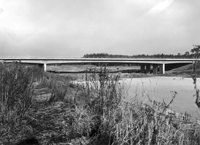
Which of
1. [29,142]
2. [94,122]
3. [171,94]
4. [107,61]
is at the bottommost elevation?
[171,94]

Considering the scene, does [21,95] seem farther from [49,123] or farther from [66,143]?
[66,143]

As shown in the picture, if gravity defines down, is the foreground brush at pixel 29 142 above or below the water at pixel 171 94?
above

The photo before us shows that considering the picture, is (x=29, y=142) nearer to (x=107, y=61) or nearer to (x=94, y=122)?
(x=94, y=122)

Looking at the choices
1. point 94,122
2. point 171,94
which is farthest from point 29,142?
point 171,94

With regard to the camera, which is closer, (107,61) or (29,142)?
(29,142)

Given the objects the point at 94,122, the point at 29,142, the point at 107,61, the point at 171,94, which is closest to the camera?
the point at 29,142

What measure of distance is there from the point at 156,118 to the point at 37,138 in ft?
6.65

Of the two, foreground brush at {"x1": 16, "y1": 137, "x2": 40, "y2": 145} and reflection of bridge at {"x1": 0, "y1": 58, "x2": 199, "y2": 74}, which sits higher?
reflection of bridge at {"x1": 0, "y1": 58, "x2": 199, "y2": 74}

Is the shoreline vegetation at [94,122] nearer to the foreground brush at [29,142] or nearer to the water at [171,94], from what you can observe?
the foreground brush at [29,142]

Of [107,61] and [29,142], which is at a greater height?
[107,61]

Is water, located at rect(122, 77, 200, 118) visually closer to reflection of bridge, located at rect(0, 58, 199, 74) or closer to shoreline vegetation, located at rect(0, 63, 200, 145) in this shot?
shoreline vegetation, located at rect(0, 63, 200, 145)

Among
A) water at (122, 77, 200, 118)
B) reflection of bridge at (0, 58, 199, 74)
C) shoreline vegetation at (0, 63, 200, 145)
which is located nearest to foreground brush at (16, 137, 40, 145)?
shoreline vegetation at (0, 63, 200, 145)

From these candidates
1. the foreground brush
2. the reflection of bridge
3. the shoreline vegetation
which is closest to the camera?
the shoreline vegetation

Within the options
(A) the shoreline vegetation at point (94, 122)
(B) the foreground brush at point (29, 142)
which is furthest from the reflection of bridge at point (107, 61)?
(B) the foreground brush at point (29, 142)
